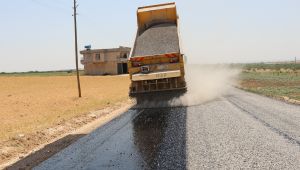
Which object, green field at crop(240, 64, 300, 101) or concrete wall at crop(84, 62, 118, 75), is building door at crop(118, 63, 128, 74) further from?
green field at crop(240, 64, 300, 101)

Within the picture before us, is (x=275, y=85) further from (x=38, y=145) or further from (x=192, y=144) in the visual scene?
(x=192, y=144)

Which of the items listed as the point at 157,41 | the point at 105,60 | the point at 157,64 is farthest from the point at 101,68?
the point at 157,64

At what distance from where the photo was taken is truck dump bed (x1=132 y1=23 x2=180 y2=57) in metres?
15.6

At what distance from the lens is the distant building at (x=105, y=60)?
7219 centimetres

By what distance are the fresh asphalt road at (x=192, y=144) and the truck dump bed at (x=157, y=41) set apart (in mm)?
3305

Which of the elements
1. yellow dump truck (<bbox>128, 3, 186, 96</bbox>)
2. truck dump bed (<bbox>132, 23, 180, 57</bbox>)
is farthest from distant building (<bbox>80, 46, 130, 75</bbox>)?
yellow dump truck (<bbox>128, 3, 186, 96</bbox>)

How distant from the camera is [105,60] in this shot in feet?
238

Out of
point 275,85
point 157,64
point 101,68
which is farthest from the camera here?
point 101,68

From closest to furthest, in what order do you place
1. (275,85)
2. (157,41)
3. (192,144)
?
(192,144) → (157,41) → (275,85)

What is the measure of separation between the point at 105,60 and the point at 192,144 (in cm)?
6512

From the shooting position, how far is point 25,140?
1099 centimetres

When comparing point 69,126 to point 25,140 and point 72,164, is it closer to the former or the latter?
point 25,140

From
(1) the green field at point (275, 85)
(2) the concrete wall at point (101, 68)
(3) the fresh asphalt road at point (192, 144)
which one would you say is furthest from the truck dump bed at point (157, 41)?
(2) the concrete wall at point (101, 68)

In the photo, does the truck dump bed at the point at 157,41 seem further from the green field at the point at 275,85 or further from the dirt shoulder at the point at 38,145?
the green field at the point at 275,85
